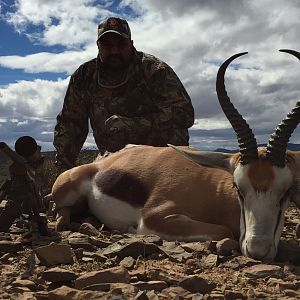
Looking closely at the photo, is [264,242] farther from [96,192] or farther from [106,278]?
[96,192]

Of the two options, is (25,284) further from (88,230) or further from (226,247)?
(88,230)

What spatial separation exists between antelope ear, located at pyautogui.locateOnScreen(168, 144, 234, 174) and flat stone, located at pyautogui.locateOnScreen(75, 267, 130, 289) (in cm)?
214

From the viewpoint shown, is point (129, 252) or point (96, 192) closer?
point (129, 252)

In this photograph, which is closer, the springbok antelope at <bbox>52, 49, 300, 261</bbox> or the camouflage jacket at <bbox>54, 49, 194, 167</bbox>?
the springbok antelope at <bbox>52, 49, 300, 261</bbox>

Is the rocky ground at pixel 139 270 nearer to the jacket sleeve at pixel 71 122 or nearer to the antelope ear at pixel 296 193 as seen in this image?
the antelope ear at pixel 296 193

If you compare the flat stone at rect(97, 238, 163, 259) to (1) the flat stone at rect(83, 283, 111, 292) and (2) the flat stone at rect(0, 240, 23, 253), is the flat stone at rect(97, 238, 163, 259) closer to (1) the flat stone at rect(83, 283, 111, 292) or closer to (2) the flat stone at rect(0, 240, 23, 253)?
(2) the flat stone at rect(0, 240, 23, 253)

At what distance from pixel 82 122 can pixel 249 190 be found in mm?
5846

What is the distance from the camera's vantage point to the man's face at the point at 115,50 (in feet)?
30.1

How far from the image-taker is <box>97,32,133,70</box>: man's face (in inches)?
361

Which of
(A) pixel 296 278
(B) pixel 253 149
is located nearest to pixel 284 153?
(B) pixel 253 149

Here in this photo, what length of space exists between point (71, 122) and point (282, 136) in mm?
5672

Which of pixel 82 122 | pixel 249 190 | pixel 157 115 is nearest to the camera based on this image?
pixel 249 190

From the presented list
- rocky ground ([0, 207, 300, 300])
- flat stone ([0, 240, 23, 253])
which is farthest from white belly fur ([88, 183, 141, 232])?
flat stone ([0, 240, 23, 253])

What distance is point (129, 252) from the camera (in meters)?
4.19
